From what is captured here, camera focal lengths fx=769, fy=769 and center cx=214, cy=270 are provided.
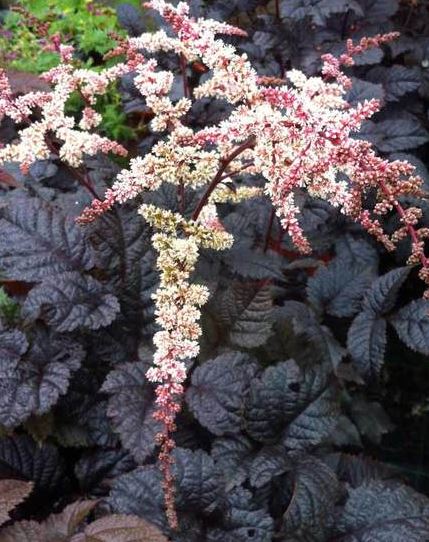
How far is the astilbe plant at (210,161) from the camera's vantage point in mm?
1081

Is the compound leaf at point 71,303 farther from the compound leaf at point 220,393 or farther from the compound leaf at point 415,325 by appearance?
the compound leaf at point 415,325

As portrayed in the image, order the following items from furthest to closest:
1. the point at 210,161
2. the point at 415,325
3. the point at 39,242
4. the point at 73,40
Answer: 1. the point at 73,40
2. the point at 415,325
3. the point at 39,242
4. the point at 210,161

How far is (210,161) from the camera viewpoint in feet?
3.98

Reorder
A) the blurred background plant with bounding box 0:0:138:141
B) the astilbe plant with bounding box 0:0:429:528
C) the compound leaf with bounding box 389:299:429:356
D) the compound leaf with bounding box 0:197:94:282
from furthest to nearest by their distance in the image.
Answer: the blurred background plant with bounding box 0:0:138:141 < the compound leaf with bounding box 389:299:429:356 < the compound leaf with bounding box 0:197:94:282 < the astilbe plant with bounding box 0:0:429:528

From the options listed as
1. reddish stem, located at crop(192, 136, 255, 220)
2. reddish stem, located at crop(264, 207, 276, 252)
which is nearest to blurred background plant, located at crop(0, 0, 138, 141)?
reddish stem, located at crop(264, 207, 276, 252)

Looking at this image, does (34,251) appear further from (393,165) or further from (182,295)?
(393,165)

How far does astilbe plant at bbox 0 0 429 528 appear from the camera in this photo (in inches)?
42.6

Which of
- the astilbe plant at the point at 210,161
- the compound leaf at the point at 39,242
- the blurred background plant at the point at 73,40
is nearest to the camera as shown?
the astilbe plant at the point at 210,161

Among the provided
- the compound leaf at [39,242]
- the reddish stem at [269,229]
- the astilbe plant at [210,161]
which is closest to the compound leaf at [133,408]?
the astilbe plant at [210,161]

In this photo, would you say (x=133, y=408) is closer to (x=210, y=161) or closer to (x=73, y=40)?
(x=210, y=161)

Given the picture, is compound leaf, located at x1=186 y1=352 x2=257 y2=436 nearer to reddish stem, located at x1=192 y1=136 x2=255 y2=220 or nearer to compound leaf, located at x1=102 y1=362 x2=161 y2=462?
compound leaf, located at x1=102 y1=362 x2=161 y2=462

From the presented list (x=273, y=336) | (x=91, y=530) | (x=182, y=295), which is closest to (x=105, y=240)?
(x=182, y=295)

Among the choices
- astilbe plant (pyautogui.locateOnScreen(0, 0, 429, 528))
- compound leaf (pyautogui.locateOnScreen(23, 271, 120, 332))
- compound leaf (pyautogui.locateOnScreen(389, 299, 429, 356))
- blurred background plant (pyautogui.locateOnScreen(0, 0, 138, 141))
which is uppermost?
blurred background plant (pyautogui.locateOnScreen(0, 0, 138, 141))

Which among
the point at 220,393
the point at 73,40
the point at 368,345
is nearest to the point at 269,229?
the point at 368,345
